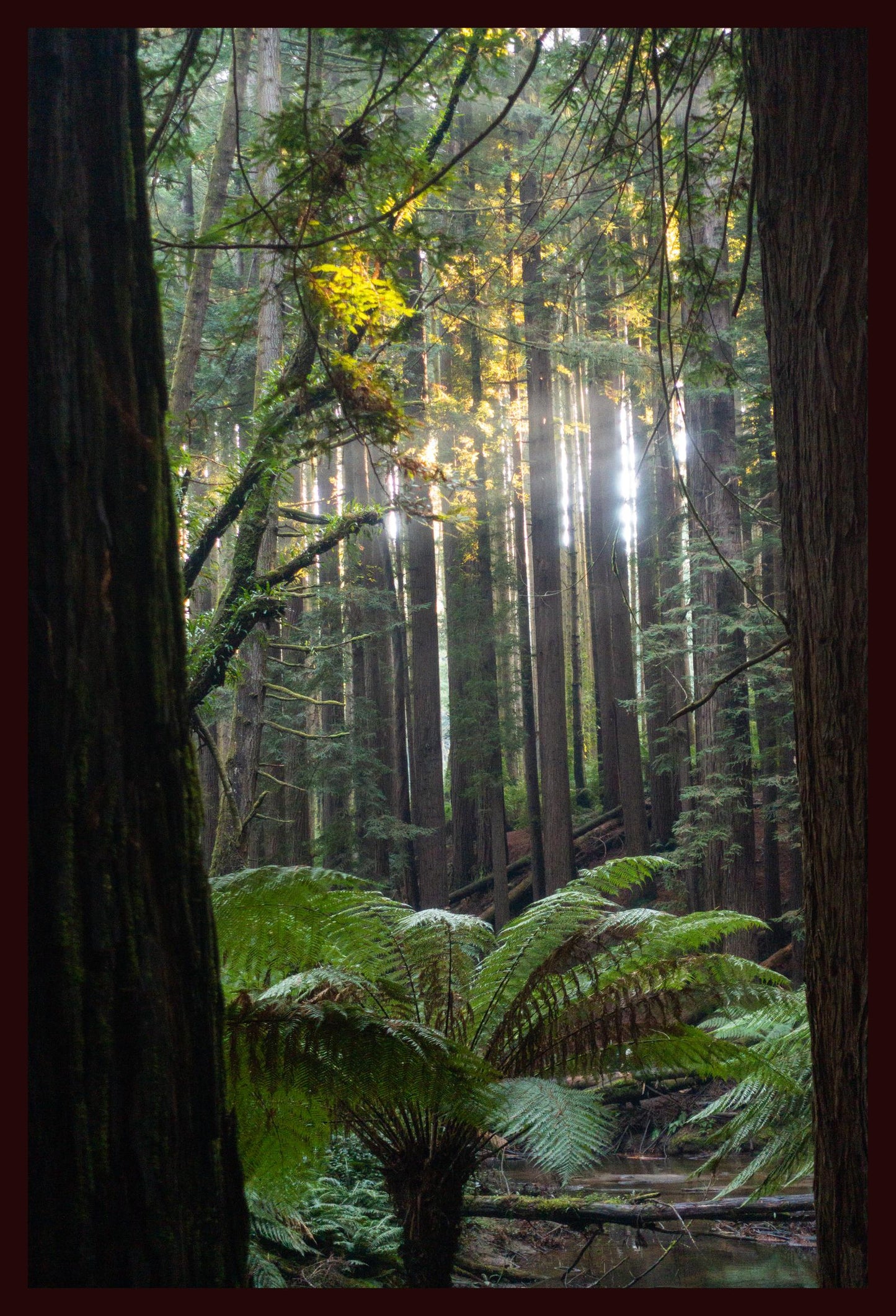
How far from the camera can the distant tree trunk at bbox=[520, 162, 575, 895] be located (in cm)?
1167

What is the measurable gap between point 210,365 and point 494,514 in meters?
5.25

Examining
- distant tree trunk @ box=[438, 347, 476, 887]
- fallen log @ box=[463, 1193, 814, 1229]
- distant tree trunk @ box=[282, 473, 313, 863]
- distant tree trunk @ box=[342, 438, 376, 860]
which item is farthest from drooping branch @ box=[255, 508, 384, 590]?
distant tree trunk @ box=[282, 473, 313, 863]

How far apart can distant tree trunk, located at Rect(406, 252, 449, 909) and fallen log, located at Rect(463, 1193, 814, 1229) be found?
28.0ft

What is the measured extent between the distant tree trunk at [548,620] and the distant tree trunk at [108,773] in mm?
10183

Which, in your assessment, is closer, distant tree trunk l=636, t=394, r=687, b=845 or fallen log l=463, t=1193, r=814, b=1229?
fallen log l=463, t=1193, r=814, b=1229

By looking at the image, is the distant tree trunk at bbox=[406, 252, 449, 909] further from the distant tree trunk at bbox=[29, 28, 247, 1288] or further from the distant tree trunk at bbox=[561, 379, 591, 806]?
the distant tree trunk at bbox=[29, 28, 247, 1288]

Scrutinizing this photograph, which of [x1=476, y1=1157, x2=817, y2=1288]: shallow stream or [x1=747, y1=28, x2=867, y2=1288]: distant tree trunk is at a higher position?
[x1=747, y1=28, x2=867, y2=1288]: distant tree trunk

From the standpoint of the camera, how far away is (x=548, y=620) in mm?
12281

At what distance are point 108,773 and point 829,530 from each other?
1.48 meters

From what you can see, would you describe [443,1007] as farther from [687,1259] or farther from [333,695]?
[333,695]

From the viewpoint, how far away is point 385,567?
48.5 ft

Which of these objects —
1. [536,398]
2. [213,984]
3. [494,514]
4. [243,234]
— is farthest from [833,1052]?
[494,514]

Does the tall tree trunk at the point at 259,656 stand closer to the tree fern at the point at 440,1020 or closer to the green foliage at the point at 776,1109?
the tree fern at the point at 440,1020

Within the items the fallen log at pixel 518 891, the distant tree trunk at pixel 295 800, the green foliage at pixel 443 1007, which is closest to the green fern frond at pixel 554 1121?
the green foliage at pixel 443 1007
